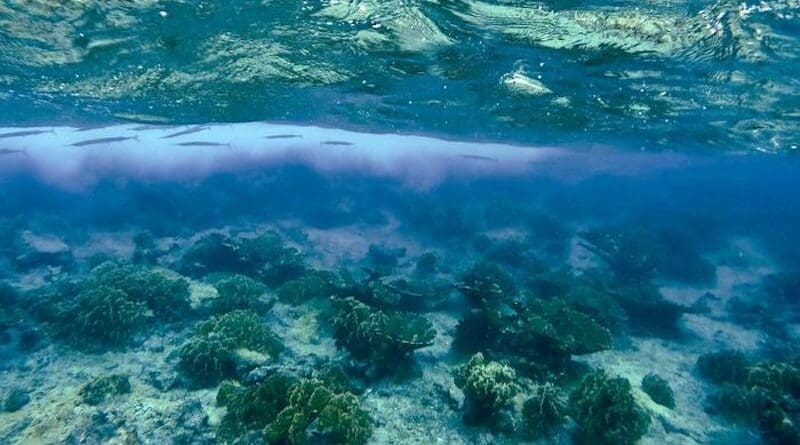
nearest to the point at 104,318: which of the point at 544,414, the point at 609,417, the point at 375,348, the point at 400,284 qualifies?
the point at 375,348

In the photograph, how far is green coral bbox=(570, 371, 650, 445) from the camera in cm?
673

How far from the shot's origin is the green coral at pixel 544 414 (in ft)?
23.0

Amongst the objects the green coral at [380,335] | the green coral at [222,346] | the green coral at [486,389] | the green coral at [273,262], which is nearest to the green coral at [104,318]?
the green coral at [222,346]

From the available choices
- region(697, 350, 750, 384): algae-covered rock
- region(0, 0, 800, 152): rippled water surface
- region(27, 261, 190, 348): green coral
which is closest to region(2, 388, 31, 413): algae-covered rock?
region(27, 261, 190, 348): green coral

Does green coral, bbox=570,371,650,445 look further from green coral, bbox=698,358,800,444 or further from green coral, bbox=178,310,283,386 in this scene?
green coral, bbox=178,310,283,386

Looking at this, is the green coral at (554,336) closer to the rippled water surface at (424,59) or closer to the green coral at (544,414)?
the green coral at (544,414)

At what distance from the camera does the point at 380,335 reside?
8.34 metres

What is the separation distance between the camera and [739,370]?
10.1 m

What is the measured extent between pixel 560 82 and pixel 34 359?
57.9ft

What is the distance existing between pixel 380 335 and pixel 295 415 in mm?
2692

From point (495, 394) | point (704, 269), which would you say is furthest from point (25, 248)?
point (704, 269)

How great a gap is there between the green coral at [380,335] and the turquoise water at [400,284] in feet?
0.19

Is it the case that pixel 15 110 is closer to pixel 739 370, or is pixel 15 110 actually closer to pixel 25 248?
pixel 25 248

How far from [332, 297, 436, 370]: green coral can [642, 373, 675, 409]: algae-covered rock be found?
5069mm
